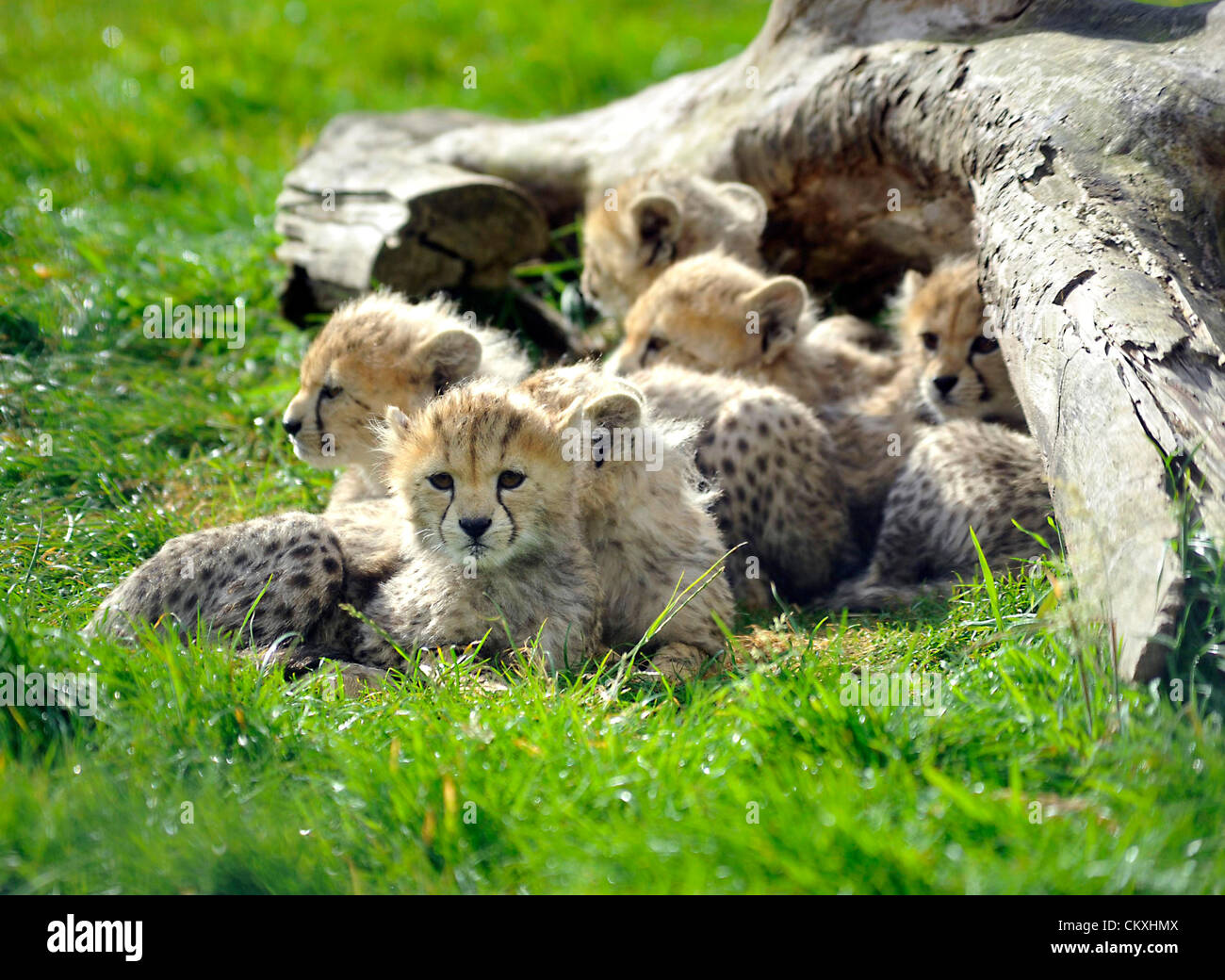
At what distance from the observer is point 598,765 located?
9.11ft

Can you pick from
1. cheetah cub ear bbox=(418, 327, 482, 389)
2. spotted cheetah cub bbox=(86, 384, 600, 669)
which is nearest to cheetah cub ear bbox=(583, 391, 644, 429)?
spotted cheetah cub bbox=(86, 384, 600, 669)

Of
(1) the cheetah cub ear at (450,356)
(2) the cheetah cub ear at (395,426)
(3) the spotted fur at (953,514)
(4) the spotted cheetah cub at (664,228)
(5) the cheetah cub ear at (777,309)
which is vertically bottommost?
(3) the spotted fur at (953,514)

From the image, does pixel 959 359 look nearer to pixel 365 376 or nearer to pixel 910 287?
pixel 910 287

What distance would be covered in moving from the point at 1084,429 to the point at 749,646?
4.52 ft

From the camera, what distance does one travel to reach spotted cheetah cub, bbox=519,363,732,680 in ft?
12.5

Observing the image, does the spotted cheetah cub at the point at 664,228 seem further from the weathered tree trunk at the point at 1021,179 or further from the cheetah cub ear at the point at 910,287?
the cheetah cub ear at the point at 910,287

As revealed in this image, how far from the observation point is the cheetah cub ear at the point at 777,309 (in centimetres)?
529

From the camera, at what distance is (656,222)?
238 inches

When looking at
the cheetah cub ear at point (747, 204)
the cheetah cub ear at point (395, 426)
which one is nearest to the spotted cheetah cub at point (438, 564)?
the cheetah cub ear at point (395, 426)

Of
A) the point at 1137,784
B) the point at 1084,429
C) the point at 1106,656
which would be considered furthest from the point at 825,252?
the point at 1137,784

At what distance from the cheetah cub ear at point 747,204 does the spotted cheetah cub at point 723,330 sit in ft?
1.75

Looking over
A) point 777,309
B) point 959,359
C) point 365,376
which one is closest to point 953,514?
point 959,359

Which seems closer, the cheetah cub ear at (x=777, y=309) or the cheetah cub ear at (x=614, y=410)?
the cheetah cub ear at (x=614, y=410)
